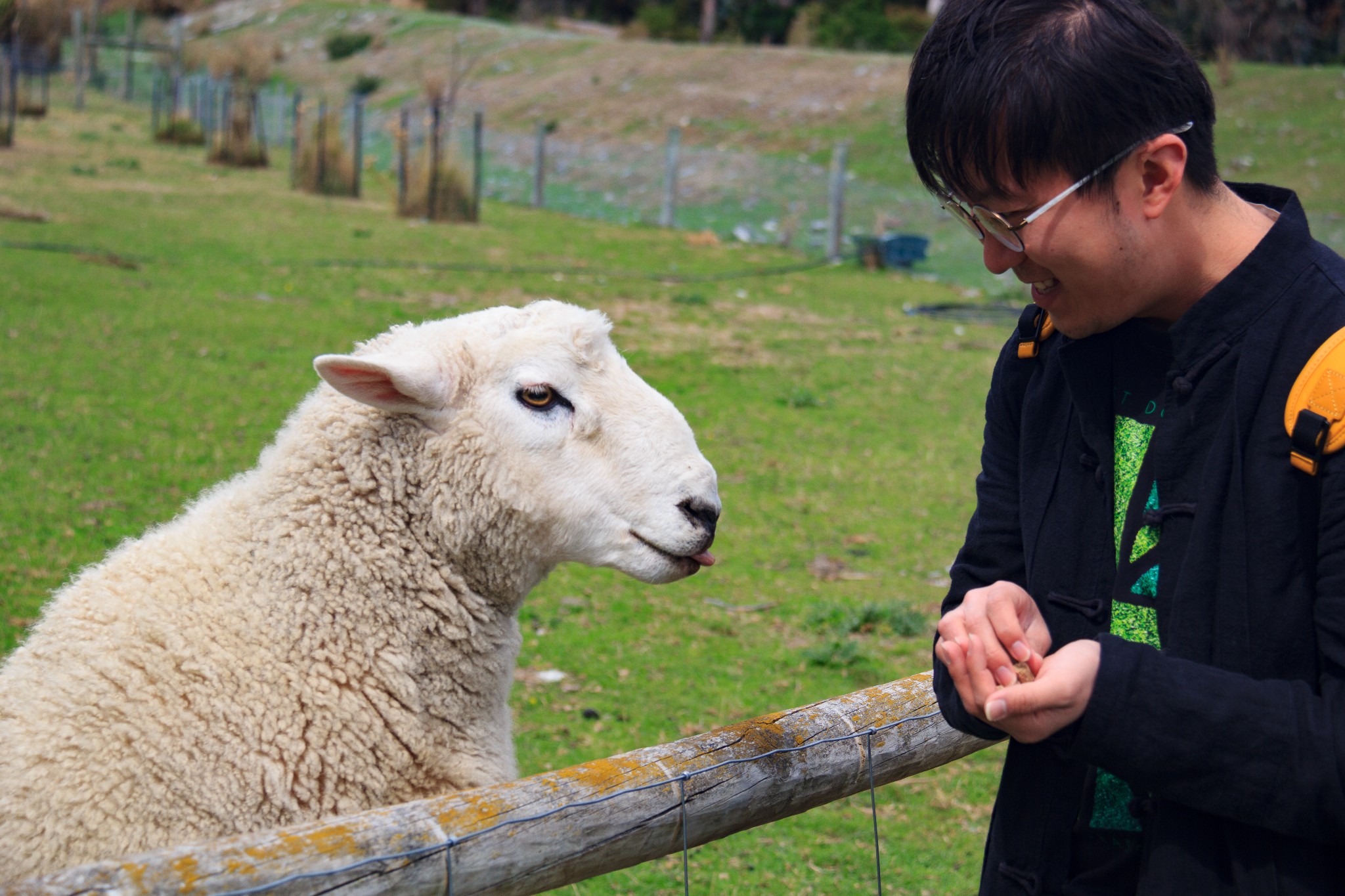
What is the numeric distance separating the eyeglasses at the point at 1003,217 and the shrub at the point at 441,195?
18231 millimetres

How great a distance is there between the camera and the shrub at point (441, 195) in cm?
1905

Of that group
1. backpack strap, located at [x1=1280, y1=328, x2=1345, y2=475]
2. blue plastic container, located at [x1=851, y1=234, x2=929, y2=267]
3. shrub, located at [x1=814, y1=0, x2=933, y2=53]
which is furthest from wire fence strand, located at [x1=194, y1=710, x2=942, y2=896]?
shrub, located at [x1=814, y1=0, x2=933, y2=53]

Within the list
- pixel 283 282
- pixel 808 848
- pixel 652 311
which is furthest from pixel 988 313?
pixel 808 848

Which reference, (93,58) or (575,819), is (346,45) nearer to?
(93,58)

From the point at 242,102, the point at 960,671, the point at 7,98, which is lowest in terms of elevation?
the point at 7,98

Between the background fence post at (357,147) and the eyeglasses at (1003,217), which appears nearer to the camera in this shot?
the eyeglasses at (1003,217)

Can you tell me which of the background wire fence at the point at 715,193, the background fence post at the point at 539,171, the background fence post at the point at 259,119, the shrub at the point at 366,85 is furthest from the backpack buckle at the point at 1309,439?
the shrub at the point at 366,85

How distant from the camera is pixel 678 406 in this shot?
30.1 ft

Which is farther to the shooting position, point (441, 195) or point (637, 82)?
point (637, 82)

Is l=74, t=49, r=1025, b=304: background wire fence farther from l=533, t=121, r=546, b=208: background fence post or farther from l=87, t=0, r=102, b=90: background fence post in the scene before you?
l=87, t=0, r=102, b=90: background fence post

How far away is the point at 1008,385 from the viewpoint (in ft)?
5.85

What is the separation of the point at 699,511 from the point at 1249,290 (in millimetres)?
1405

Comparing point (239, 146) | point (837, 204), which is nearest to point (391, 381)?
point (837, 204)

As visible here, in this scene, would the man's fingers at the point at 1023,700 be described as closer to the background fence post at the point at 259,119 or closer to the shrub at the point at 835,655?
the shrub at the point at 835,655
